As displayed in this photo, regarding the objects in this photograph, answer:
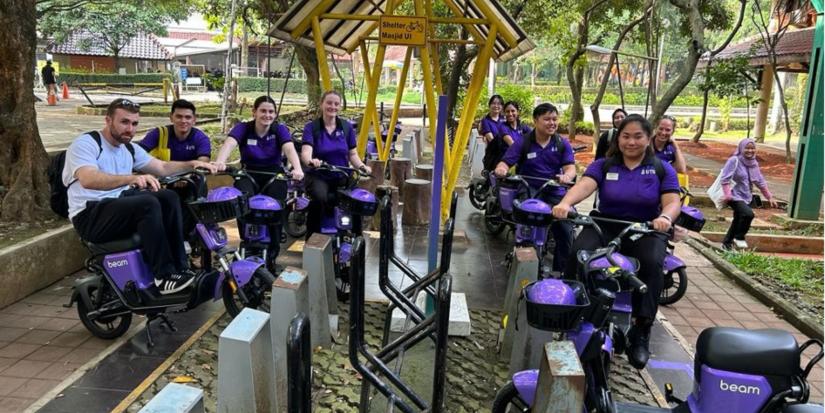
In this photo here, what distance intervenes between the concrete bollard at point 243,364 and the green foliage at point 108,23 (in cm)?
2993

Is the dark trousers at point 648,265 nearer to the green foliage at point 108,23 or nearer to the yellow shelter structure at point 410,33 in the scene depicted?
the yellow shelter structure at point 410,33

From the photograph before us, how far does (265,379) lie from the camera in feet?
8.83

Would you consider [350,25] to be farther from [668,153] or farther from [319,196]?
[668,153]

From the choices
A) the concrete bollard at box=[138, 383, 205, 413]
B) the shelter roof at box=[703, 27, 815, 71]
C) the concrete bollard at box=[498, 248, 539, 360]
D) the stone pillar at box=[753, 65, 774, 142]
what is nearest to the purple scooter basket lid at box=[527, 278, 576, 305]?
the concrete bollard at box=[498, 248, 539, 360]

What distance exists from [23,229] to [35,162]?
79 centimetres

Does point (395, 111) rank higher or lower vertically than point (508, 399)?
higher

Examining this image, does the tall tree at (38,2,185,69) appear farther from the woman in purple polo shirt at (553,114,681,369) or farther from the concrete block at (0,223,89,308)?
the woman in purple polo shirt at (553,114,681,369)

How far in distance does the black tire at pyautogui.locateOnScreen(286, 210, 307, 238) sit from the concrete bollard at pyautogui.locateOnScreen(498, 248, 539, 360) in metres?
3.34

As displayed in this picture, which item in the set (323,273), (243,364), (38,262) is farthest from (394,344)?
(38,262)

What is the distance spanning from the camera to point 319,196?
193 inches

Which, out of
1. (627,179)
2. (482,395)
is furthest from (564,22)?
(482,395)

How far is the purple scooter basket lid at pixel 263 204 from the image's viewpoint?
4.36 m

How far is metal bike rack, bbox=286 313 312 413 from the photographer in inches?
71.1

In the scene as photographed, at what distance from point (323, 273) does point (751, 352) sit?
2569 mm
